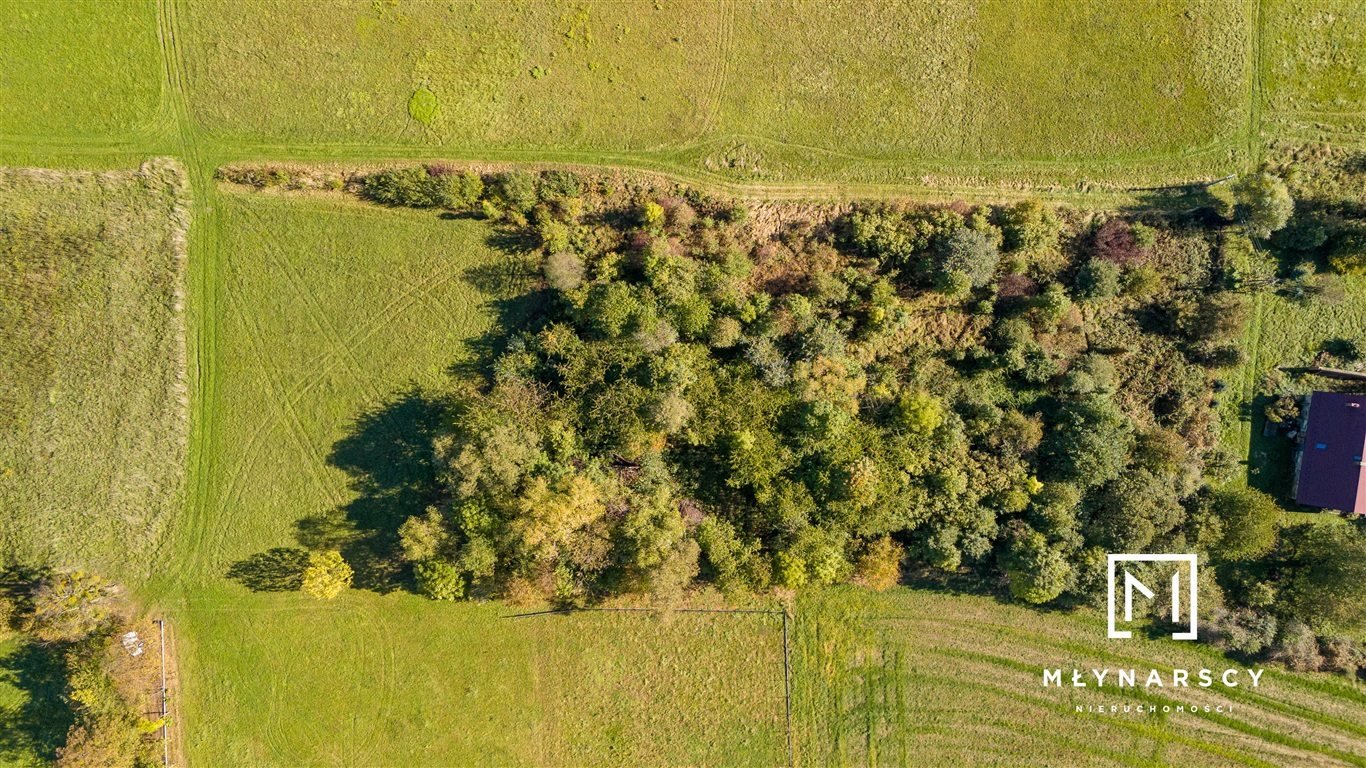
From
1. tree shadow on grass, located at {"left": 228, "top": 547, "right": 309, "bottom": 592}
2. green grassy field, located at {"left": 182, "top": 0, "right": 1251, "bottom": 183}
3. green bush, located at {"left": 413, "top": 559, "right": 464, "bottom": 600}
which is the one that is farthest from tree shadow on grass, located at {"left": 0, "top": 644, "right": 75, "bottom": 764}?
green grassy field, located at {"left": 182, "top": 0, "right": 1251, "bottom": 183}

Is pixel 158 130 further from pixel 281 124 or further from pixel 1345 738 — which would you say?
pixel 1345 738

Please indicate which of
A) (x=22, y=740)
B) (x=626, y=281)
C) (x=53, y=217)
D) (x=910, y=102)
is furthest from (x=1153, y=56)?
(x=22, y=740)

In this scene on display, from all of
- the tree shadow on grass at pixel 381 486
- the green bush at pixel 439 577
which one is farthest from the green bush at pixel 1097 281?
the green bush at pixel 439 577

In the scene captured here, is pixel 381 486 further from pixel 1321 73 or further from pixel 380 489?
pixel 1321 73

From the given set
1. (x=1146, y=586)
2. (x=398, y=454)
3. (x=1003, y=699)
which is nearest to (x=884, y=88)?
(x=1146, y=586)

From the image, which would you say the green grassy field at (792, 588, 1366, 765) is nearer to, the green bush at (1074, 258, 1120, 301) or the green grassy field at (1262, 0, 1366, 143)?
the green bush at (1074, 258, 1120, 301)

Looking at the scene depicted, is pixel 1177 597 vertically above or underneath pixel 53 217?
underneath

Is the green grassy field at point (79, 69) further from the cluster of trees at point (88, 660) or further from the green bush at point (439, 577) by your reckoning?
the green bush at point (439, 577)
